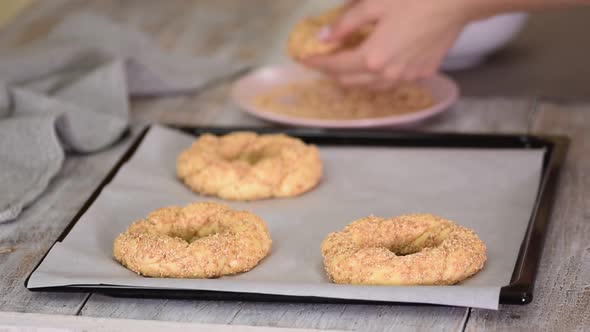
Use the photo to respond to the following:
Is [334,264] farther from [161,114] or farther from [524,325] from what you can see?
[161,114]

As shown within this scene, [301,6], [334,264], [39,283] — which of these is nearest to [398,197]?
[334,264]

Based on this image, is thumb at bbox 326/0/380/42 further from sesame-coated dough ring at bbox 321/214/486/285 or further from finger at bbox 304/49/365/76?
sesame-coated dough ring at bbox 321/214/486/285

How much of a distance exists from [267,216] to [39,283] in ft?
1.27

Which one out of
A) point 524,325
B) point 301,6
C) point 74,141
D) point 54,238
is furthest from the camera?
point 301,6

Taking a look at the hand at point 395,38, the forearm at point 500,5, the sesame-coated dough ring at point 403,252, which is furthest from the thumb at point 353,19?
the sesame-coated dough ring at point 403,252

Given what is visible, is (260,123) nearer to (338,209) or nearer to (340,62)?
(340,62)

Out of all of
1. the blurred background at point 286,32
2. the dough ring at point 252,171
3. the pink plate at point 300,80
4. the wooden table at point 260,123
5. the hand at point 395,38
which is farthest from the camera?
the blurred background at point 286,32

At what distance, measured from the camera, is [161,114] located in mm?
1827

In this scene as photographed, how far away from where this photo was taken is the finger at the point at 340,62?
1.59m

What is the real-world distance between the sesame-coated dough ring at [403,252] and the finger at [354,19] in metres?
0.51

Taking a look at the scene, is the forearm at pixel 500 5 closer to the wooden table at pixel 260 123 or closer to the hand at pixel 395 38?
the hand at pixel 395 38

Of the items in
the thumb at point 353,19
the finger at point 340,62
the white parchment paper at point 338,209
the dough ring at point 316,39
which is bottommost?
the white parchment paper at point 338,209

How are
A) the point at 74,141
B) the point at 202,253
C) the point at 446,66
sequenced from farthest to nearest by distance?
the point at 446,66, the point at 74,141, the point at 202,253

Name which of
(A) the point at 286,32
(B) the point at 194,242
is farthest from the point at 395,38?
(A) the point at 286,32
